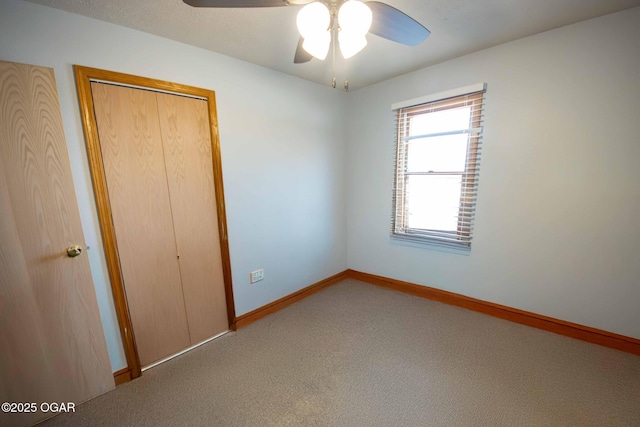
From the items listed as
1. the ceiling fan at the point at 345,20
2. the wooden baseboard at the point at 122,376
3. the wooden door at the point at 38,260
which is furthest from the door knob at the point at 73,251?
the ceiling fan at the point at 345,20

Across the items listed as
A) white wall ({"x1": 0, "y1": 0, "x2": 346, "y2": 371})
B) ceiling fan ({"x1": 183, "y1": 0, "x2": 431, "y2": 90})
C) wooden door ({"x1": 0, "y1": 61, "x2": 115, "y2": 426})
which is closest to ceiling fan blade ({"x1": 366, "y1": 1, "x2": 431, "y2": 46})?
ceiling fan ({"x1": 183, "y1": 0, "x2": 431, "y2": 90})

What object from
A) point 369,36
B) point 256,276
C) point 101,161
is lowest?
point 256,276

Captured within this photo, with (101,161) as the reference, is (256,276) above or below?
below

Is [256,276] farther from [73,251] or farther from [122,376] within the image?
[73,251]

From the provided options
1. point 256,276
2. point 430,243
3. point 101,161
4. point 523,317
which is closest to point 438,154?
point 430,243

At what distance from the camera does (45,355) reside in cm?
144

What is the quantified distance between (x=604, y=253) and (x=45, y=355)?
3.78m

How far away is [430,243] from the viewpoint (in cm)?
267

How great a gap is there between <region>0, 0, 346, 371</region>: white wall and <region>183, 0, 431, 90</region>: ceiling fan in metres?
0.98

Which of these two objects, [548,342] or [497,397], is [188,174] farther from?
[548,342]

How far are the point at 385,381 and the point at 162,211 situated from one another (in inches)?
77.6

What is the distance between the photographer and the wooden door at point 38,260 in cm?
130

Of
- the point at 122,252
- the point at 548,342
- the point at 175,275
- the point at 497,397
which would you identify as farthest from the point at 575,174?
the point at 122,252

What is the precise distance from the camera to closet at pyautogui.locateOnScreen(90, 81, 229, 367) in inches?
64.1
